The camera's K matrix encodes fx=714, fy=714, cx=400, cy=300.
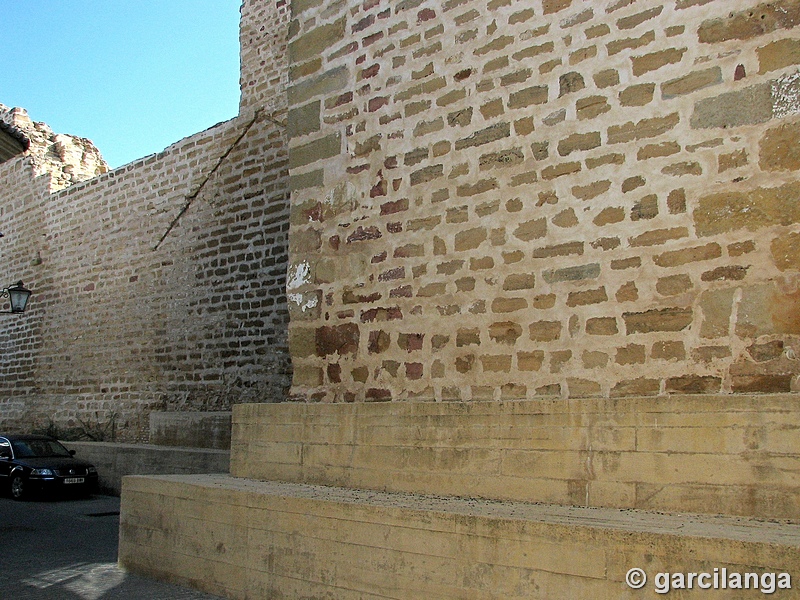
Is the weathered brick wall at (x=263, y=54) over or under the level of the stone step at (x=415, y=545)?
over

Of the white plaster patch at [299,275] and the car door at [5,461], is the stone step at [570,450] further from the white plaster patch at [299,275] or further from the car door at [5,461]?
the car door at [5,461]

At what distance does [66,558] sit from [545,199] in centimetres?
527

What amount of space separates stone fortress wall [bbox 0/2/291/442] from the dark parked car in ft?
3.58

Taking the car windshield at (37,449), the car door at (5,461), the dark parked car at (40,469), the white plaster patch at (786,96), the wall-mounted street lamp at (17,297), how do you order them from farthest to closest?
the car windshield at (37,449) < the wall-mounted street lamp at (17,297) < the car door at (5,461) < the dark parked car at (40,469) < the white plaster patch at (786,96)

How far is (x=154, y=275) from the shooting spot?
41.8 feet

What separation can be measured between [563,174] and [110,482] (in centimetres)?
1072

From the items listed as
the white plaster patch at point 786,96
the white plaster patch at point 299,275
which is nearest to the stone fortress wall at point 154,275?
the white plaster patch at point 299,275

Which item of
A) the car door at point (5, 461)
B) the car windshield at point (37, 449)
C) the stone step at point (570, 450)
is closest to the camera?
the stone step at point (570, 450)

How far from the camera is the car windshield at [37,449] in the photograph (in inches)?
475

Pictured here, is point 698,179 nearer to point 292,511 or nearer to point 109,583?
point 292,511

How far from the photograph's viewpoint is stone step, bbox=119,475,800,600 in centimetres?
262

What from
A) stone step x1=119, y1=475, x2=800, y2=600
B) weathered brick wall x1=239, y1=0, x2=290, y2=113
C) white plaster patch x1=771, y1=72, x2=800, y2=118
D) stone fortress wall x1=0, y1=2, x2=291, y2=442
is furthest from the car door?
white plaster patch x1=771, y1=72, x2=800, y2=118

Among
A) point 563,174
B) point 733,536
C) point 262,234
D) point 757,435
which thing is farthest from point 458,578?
point 262,234

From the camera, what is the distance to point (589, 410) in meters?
3.40
